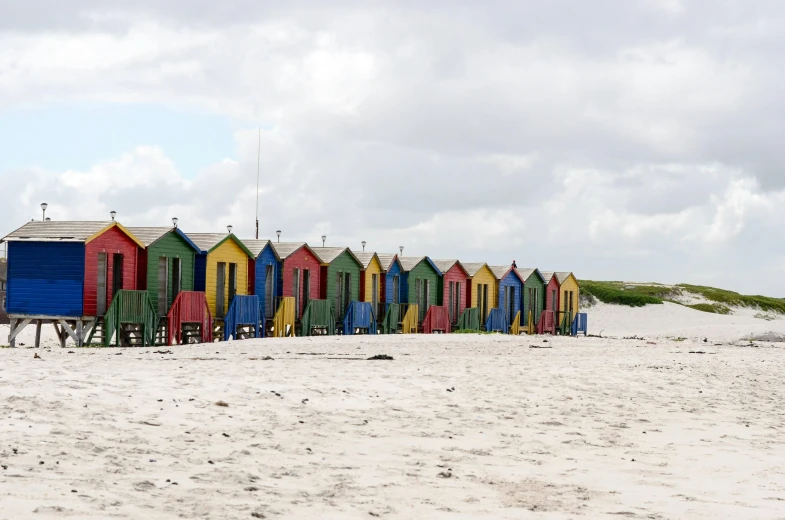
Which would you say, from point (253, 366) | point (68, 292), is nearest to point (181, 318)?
point (68, 292)

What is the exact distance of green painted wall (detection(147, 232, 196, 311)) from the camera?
30159 mm

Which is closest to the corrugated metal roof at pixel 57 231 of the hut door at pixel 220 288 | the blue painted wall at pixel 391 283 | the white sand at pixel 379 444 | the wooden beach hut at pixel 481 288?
the hut door at pixel 220 288

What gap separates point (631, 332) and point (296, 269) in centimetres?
3406

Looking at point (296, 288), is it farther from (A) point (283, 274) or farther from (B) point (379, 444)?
(B) point (379, 444)

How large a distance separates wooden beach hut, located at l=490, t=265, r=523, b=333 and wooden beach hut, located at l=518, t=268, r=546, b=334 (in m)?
0.48

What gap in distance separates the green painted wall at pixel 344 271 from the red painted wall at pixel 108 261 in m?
10.2

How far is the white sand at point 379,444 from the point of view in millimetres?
7859

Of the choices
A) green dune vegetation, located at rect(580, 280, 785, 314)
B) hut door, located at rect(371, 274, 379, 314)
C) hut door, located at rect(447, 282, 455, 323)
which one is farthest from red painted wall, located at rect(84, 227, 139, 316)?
green dune vegetation, located at rect(580, 280, 785, 314)

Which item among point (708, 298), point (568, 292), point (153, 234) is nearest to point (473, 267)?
point (568, 292)

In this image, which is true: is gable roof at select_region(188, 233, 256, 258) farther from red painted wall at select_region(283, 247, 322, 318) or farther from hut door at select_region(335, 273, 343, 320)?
hut door at select_region(335, 273, 343, 320)

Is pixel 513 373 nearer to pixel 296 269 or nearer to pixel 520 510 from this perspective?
pixel 520 510

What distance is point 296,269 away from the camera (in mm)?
37000

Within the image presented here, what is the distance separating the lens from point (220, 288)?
33.4m

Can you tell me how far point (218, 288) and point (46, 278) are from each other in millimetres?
6454
